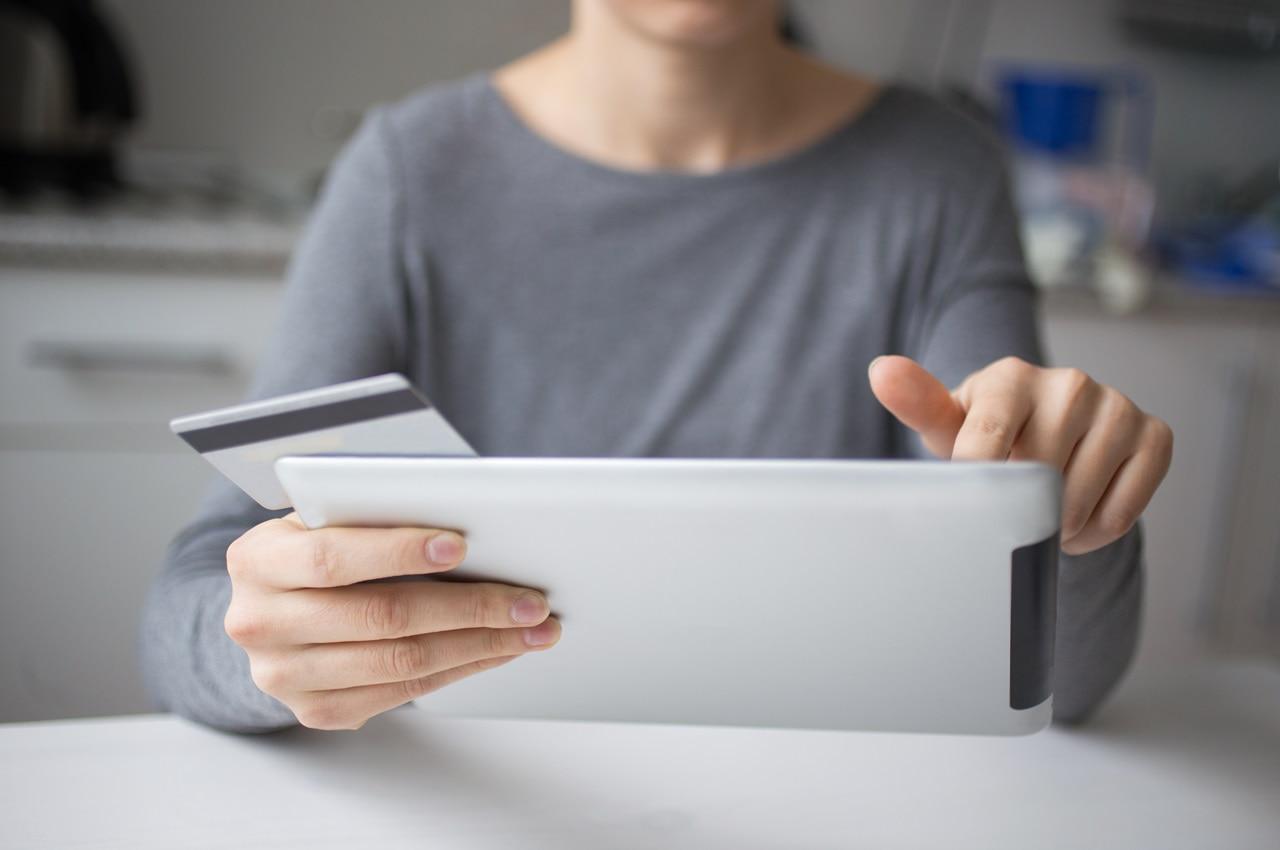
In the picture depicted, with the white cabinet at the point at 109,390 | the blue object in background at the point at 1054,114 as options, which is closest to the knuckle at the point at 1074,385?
the white cabinet at the point at 109,390

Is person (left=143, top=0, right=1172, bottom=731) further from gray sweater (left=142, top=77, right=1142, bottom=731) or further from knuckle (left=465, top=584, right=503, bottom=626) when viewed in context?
knuckle (left=465, top=584, right=503, bottom=626)

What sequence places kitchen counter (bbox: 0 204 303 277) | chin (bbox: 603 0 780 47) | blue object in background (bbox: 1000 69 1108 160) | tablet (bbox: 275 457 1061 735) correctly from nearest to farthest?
tablet (bbox: 275 457 1061 735)
chin (bbox: 603 0 780 47)
kitchen counter (bbox: 0 204 303 277)
blue object in background (bbox: 1000 69 1108 160)

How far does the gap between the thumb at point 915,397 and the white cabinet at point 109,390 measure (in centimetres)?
96

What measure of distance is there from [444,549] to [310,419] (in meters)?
0.06

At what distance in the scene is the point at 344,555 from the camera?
1.15 feet

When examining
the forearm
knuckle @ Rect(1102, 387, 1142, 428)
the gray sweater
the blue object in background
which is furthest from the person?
the blue object in background

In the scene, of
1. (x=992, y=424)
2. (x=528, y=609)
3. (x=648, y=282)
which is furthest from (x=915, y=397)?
(x=648, y=282)

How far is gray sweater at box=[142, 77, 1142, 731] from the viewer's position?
773 millimetres

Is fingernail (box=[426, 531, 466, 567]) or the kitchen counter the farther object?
the kitchen counter

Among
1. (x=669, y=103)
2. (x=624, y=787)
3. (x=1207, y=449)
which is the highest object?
(x=669, y=103)

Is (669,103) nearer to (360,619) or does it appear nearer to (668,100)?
(668,100)

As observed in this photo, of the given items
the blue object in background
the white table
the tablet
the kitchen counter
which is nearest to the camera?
the tablet

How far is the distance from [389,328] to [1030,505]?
0.52 meters

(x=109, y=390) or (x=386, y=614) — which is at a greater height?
(x=386, y=614)
